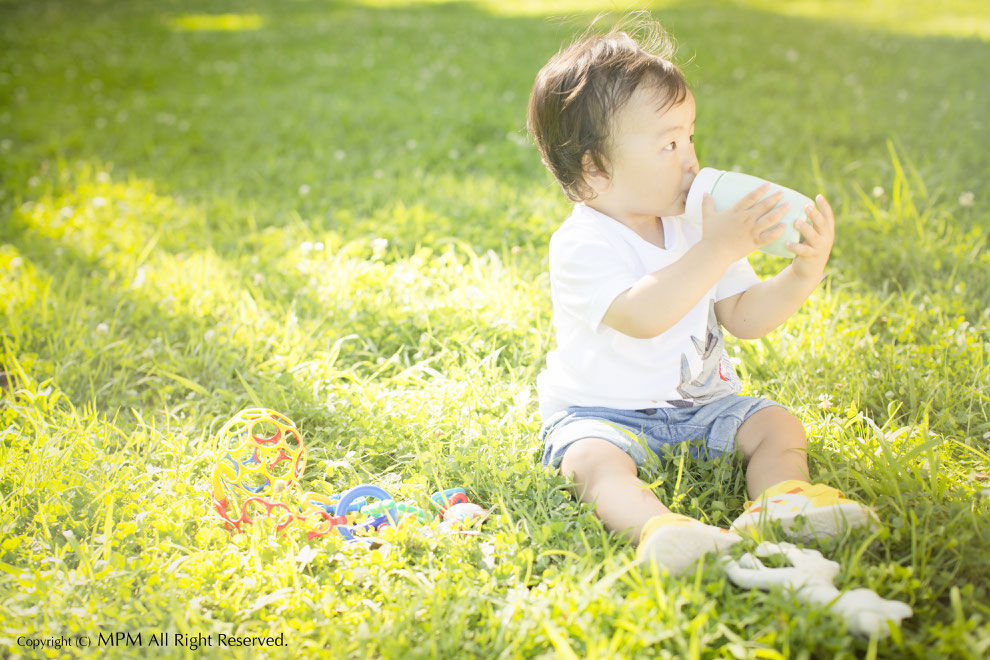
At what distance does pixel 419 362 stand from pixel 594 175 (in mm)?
992

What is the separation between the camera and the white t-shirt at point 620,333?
1944mm

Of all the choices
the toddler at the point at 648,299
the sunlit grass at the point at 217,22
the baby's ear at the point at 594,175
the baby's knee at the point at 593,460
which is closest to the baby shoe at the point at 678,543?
the toddler at the point at 648,299

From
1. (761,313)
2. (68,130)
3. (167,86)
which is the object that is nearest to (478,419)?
(761,313)

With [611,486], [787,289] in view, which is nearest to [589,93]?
[787,289]

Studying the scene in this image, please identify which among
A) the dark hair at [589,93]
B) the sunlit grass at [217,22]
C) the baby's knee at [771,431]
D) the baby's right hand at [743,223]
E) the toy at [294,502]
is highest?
the sunlit grass at [217,22]

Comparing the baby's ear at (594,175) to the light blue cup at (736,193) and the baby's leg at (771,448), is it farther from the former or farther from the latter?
the baby's leg at (771,448)

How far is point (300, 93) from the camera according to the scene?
→ 20.6 ft

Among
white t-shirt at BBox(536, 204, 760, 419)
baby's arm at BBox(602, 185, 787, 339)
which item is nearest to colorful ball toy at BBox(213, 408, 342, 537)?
white t-shirt at BBox(536, 204, 760, 419)

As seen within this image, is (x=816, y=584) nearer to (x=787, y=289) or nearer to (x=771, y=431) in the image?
(x=771, y=431)

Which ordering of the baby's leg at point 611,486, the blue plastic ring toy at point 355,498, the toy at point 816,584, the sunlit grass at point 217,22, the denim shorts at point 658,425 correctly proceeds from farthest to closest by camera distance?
the sunlit grass at point 217,22 → the denim shorts at point 658,425 → the blue plastic ring toy at point 355,498 → the baby's leg at point 611,486 → the toy at point 816,584

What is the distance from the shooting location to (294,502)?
2.03 m

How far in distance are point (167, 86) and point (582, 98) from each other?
618cm

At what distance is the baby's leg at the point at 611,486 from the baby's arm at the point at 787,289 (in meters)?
0.51

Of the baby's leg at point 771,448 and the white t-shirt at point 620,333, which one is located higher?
the white t-shirt at point 620,333
